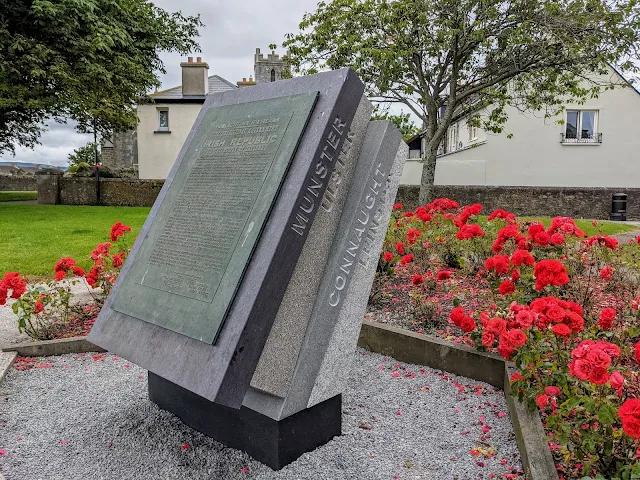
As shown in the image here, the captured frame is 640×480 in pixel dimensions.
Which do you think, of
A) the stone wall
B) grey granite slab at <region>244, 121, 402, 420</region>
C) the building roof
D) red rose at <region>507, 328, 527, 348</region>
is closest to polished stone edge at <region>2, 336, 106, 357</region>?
grey granite slab at <region>244, 121, 402, 420</region>

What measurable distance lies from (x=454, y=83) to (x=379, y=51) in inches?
131

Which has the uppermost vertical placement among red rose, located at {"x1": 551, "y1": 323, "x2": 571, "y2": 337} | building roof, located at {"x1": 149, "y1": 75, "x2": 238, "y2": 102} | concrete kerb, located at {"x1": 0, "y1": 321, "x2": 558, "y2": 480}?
building roof, located at {"x1": 149, "y1": 75, "x2": 238, "y2": 102}

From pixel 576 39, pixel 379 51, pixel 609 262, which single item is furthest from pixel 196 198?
pixel 576 39

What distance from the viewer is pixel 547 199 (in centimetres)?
1881

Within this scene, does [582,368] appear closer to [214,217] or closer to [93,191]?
[214,217]

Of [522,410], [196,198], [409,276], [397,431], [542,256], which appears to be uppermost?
[196,198]

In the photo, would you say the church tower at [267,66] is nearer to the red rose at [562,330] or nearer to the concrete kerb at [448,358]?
the concrete kerb at [448,358]

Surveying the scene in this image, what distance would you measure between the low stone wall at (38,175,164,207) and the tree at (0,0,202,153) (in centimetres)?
305

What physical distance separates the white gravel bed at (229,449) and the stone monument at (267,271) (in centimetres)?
16

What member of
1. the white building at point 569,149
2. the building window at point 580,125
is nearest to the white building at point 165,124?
the white building at point 569,149

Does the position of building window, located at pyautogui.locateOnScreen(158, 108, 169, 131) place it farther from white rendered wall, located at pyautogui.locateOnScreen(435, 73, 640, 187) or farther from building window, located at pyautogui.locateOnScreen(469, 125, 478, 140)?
building window, located at pyautogui.locateOnScreen(469, 125, 478, 140)

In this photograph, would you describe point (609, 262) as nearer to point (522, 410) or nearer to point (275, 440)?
point (522, 410)

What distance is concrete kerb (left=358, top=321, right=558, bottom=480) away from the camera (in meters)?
2.53

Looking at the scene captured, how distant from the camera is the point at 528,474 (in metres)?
2.49
